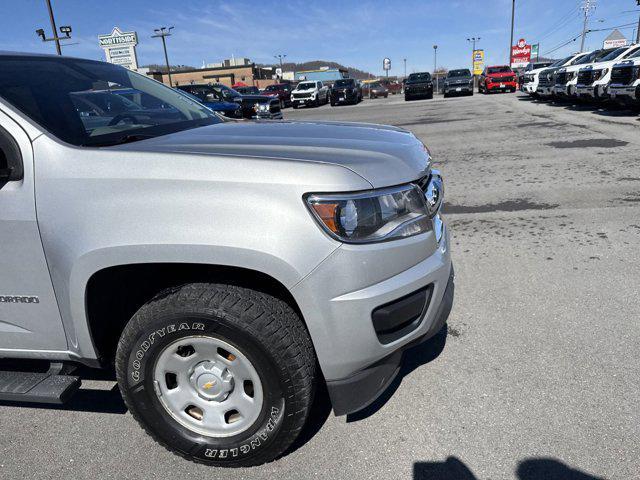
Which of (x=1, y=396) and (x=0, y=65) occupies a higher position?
(x=0, y=65)

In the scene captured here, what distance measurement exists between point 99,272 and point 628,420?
2554mm

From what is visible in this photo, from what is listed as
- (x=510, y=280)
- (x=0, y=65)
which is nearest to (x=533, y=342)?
(x=510, y=280)

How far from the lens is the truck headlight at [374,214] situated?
5.93 ft

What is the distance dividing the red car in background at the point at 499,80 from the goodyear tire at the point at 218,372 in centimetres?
3335

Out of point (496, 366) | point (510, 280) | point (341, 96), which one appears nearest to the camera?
point (496, 366)

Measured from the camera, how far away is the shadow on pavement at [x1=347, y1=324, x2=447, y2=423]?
2.48 metres

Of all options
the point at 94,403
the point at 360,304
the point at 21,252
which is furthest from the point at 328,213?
the point at 94,403

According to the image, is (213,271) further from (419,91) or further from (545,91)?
(419,91)

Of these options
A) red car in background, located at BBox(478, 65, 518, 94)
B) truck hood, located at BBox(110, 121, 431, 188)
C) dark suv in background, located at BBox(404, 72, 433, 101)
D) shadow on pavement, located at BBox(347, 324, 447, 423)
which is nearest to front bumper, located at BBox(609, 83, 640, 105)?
shadow on pavement, located at BBox(347, 324, 447, 423)

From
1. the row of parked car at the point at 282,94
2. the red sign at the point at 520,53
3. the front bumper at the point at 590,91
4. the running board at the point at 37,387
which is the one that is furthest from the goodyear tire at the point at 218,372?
the red sign at the point at 520,53

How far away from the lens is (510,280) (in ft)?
12.7

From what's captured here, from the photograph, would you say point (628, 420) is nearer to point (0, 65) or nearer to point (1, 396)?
point (1, 396)

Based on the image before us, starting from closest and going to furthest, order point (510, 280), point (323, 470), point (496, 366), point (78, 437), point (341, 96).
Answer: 1. point (323, 470)
2. point (78, 437)
3. point (496, 366)
4. point (510, 280)
5. point (341, 96)

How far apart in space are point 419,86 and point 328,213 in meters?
32.4
